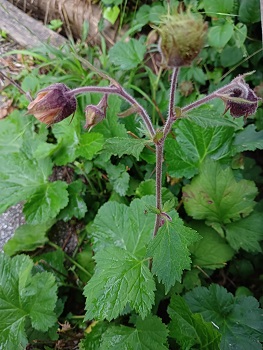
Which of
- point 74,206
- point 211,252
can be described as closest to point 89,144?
point 74,206

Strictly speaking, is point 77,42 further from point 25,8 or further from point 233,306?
point 233,306

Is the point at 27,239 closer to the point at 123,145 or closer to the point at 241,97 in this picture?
the point at 123,145

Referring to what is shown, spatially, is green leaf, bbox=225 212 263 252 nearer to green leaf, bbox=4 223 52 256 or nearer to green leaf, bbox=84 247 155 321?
green leaf, bbox=84 247 155 321

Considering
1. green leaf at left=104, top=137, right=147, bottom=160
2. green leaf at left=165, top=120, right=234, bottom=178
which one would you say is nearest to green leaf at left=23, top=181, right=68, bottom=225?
green leaf at left=165, top=120, right=234, bottom=178

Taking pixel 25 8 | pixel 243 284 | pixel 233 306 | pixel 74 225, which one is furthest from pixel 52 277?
pixel 25 8

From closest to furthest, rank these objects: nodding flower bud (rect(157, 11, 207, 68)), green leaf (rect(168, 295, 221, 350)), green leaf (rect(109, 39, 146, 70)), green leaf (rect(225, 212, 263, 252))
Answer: nodding flower bud (rect(157, 11, 207, 68)) → green leaf (rect(168, 295, 221, 350)) → green leaf (rect(225, 212, 263, 252)) → green leaf (rect(109, 39, 146, 70))

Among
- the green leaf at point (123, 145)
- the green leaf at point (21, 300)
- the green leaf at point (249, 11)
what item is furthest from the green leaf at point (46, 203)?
the green leaf at point (249, 11)

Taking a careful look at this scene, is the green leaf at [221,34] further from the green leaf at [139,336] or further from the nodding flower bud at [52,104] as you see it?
the green leaf at [139,336]
